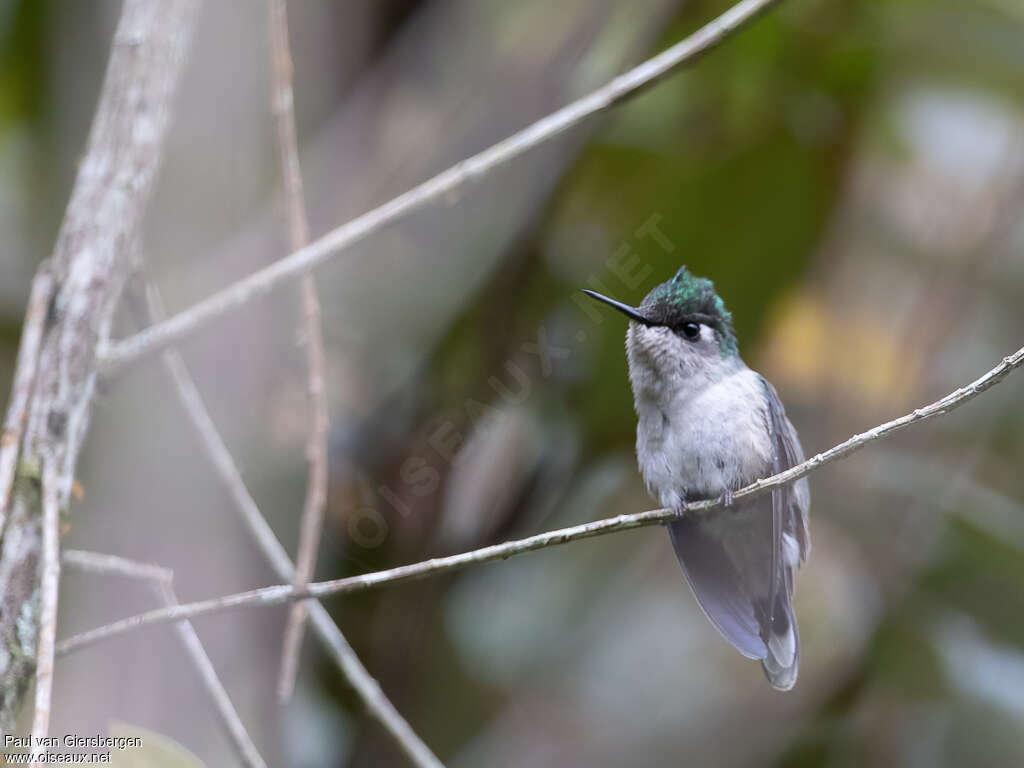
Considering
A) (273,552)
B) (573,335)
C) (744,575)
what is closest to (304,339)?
(273,552)

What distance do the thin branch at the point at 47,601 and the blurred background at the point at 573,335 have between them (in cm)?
88

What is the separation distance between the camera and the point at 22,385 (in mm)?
1789

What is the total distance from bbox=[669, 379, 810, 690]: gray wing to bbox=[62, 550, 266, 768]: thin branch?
2.68ft

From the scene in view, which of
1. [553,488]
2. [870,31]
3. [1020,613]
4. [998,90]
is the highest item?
[870,31]

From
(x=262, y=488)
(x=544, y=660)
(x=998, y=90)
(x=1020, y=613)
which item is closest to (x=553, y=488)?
(x=544, y=660)

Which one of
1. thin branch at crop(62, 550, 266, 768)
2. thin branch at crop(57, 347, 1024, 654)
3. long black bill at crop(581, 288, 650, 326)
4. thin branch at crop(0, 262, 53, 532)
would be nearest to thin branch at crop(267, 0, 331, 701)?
thin branch at crop(62, 550, 266, 768)

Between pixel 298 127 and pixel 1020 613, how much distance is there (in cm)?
261

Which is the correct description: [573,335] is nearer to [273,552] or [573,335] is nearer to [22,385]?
[273,552]

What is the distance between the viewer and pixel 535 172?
322cm

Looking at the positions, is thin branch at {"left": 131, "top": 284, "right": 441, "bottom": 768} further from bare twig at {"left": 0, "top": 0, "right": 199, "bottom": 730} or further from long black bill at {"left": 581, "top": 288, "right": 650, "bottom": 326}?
long black bill at {"left": 581, "top": 288, "right": 650, "bottom": 326}

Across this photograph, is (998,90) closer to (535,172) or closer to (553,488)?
(535,172)

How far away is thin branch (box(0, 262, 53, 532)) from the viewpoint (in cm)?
168

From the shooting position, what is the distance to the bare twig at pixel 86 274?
5.32 ft

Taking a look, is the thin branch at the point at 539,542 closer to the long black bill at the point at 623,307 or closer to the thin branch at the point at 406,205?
the long black bill at the point at 623,307
